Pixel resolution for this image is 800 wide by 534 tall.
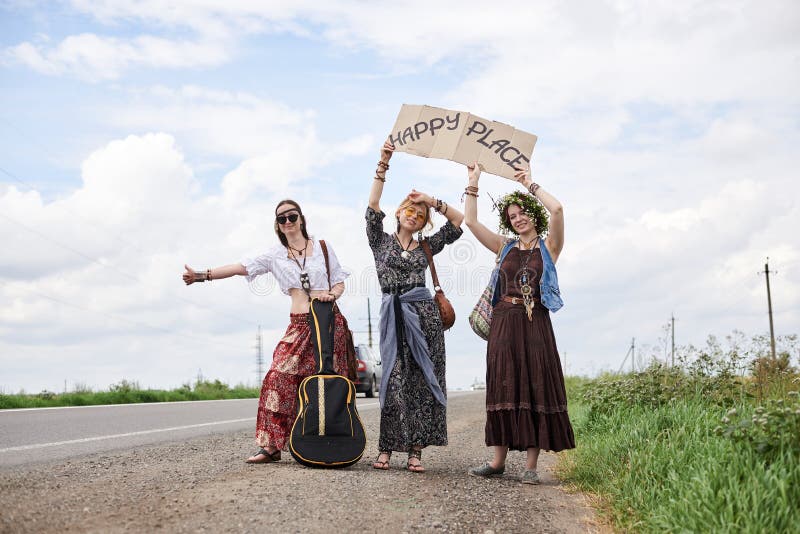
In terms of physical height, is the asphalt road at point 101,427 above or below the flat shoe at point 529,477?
above

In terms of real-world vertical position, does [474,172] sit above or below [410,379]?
above

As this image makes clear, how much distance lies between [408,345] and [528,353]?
966 millimetres

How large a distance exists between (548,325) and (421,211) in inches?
55.4

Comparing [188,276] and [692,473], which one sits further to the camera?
[188,276]

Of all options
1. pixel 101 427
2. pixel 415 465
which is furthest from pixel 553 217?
Answer: pixel 101 427

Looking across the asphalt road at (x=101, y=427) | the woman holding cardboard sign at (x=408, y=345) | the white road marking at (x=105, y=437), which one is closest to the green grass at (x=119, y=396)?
the asphalt road at (x=101, y=427)

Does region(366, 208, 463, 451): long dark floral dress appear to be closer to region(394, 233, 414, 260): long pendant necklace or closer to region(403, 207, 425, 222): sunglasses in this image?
region(394, 233, 414, 260): long pendant necklace

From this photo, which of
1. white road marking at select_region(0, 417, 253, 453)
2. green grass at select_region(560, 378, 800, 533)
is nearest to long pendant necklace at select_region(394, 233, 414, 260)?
green grass at select_region(560, 378, 800, 533)

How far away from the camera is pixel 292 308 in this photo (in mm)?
6945

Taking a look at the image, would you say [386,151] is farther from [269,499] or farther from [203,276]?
[269,499]

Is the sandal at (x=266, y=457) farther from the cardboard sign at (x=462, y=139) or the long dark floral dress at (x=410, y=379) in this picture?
the cardboard sign at (x=462, y=139)

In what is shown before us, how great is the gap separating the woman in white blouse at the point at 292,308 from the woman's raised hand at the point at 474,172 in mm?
1359

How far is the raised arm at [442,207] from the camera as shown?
675 cm

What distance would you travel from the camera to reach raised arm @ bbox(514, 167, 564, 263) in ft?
20.4
